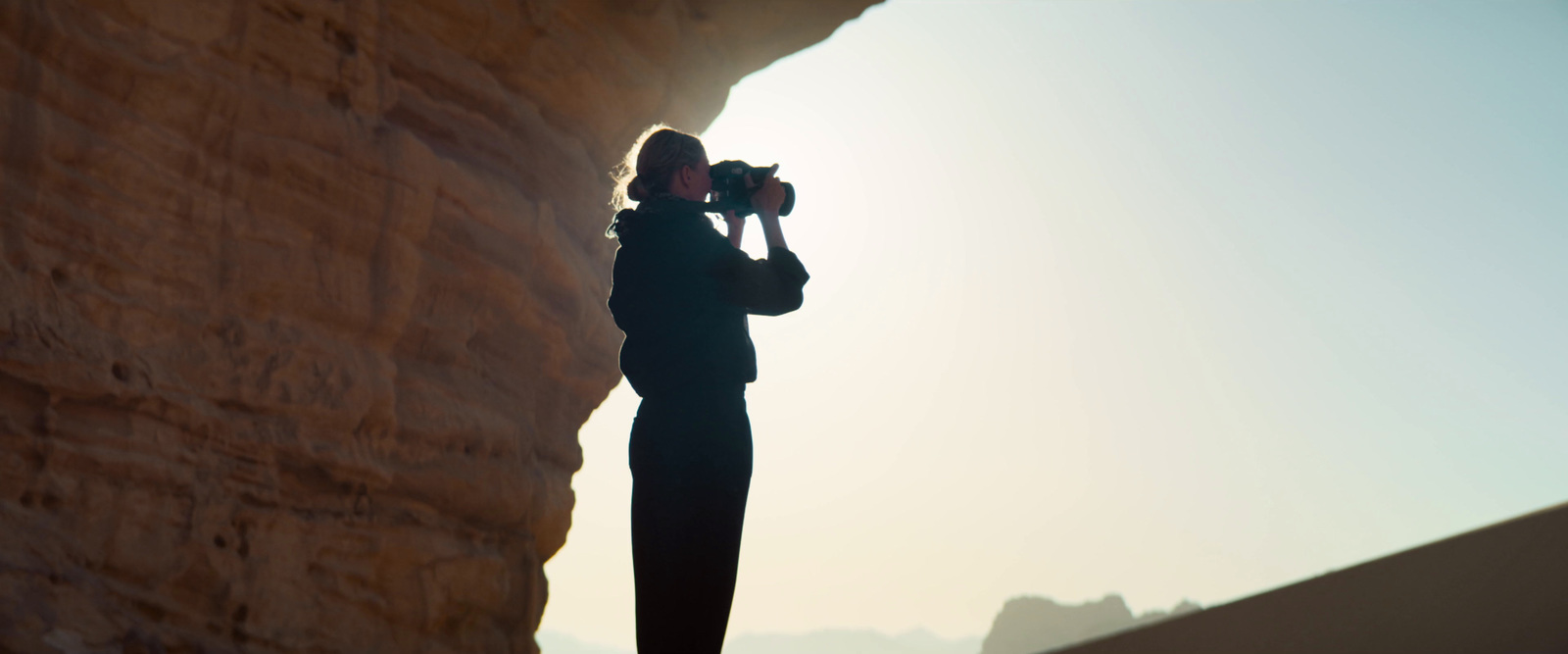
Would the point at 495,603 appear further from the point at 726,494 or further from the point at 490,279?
the point at 726,494

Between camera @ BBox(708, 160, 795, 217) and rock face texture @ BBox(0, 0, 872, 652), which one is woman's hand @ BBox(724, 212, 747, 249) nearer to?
camera @ BBox(708, 160, 795, 217)

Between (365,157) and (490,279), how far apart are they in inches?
43.6

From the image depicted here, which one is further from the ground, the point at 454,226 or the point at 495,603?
the point at 454,226

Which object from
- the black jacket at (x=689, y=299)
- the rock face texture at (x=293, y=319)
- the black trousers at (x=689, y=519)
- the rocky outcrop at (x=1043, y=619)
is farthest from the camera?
the rocky outcrop at (x=1043, y=619)

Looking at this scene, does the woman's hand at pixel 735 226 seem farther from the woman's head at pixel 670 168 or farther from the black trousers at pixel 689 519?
the black trousers at pixel 689 519

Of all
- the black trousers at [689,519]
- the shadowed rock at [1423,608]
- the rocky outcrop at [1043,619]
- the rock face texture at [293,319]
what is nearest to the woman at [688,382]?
the black trousers at [689,519]

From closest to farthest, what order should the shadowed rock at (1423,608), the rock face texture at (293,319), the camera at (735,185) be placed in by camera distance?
the shadowed rock at (1423,608) → the camera at (735,185) → the rock face texture at (293,319)

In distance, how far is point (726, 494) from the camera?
6.79 feet

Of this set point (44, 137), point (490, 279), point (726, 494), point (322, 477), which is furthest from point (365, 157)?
point (726, 494)

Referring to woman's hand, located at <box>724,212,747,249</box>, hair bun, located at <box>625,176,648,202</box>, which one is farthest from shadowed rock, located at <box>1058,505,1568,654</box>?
hair bun, located at <box>625,176,648,202</box>

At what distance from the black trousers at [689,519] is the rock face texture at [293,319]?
288 centimetres

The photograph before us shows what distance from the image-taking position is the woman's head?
255cm

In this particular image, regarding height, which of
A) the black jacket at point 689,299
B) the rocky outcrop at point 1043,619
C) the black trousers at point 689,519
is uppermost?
the rocky outcrop at point 1043,619

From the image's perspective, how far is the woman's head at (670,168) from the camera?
255cm
